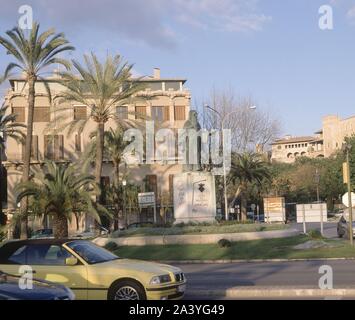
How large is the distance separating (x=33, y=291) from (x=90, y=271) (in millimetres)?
2954

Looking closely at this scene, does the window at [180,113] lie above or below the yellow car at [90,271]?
above

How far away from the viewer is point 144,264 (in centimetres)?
1102

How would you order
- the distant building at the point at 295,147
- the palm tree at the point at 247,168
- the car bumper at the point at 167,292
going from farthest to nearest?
the distant building at the point at 295,147
the palm tree at the point at 247,168
the car bumper at the point at 167,292

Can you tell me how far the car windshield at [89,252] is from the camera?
10.9m

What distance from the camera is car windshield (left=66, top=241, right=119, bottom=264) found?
10945mm

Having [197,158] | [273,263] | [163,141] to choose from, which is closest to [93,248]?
[273,263]

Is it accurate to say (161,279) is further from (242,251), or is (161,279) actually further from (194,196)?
(194,196)

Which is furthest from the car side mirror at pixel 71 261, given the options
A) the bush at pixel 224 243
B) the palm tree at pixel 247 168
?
the palm tree at pixel 247 168

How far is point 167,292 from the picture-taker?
10492 mm

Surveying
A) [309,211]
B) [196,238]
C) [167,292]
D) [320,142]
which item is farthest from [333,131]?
[167,292]

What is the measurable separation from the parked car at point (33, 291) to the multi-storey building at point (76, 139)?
198ft

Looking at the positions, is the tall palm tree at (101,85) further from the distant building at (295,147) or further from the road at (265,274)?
the distant building at (295,147)

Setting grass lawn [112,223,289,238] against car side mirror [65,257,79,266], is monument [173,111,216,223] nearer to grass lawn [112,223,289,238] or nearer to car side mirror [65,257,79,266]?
grass lawn [112,223,289,238]
